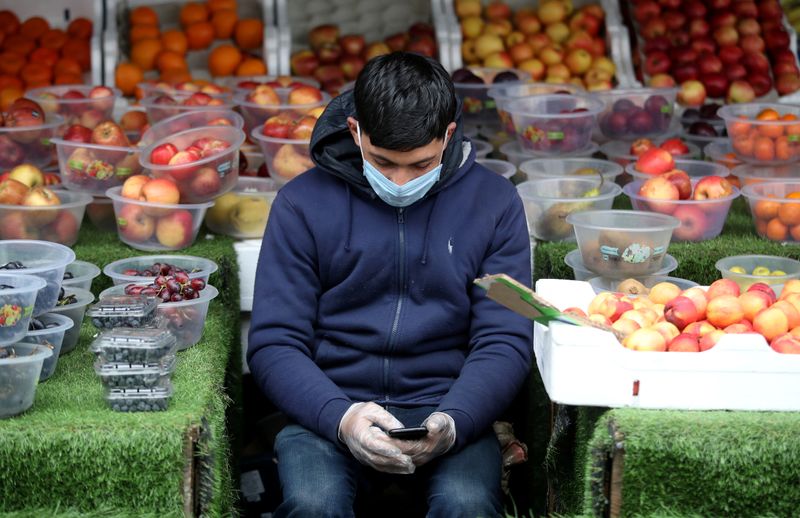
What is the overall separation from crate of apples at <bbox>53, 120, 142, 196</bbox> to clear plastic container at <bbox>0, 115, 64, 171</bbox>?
0.16m

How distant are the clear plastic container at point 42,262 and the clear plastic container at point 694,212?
184 centimetres

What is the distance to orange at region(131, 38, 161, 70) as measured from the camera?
188 inches

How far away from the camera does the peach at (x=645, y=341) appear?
94.1 inches

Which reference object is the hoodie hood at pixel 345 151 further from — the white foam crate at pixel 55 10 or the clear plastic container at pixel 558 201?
the white foam crate at pixel 55 10

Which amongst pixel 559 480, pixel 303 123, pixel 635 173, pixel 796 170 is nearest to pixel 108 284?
pixel 303 123

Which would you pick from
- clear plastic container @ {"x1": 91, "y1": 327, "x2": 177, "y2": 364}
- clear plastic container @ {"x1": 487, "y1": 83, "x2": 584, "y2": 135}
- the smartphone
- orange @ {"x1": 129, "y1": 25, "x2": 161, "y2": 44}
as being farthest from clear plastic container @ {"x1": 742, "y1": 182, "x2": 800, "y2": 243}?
orange @ {"x1": 129, "y1": 25, "x2": 161, "y2": 44}

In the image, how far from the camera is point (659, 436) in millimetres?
2258

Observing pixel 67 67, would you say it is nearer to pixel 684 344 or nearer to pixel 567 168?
pixel 567 168

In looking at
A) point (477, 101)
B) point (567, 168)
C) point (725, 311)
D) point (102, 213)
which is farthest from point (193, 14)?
point (725, 311)

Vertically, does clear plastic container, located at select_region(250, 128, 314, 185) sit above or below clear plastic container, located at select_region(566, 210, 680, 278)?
above

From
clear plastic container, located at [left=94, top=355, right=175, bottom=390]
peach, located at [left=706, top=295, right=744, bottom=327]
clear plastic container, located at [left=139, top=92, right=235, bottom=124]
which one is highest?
clear plastic container, located at [left=139, top=92, right=235, bottom=124]

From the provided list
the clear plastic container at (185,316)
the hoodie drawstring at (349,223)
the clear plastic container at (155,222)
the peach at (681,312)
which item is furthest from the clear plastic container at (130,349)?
the peach at (681,312)

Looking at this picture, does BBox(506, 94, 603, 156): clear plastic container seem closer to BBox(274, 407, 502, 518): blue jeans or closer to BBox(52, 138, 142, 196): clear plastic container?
BBox(52, 138, 142, 196): clear plastic container

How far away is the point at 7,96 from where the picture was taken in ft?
14.8
